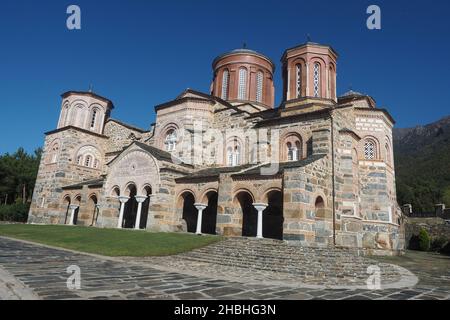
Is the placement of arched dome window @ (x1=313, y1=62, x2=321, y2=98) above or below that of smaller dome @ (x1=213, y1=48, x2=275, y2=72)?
below

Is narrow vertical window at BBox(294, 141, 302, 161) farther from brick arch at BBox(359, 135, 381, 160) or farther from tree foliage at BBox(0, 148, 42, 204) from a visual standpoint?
tree foliage at BBox(0, 148, 42, 204)

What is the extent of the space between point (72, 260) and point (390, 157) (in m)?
18.7

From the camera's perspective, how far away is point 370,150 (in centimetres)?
1897

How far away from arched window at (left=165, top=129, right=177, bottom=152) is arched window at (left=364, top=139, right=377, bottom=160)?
12881mm

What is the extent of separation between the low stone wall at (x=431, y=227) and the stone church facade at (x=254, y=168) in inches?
323

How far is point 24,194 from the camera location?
40.2 meters

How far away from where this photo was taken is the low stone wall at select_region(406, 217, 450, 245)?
2652 centimetres

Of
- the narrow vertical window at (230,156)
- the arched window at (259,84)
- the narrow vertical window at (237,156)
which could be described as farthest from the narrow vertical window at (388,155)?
the arched window at (259,84)

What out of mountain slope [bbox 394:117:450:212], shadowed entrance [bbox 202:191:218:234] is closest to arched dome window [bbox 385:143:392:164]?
shadowed entrance [bbox 202:191:218:234]

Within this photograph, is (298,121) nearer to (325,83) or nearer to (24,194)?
(325,83)

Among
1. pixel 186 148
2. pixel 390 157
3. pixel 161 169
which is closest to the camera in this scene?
pixel 161 169

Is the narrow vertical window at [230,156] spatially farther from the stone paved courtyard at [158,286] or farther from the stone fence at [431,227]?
the stone fence at [431,227]
